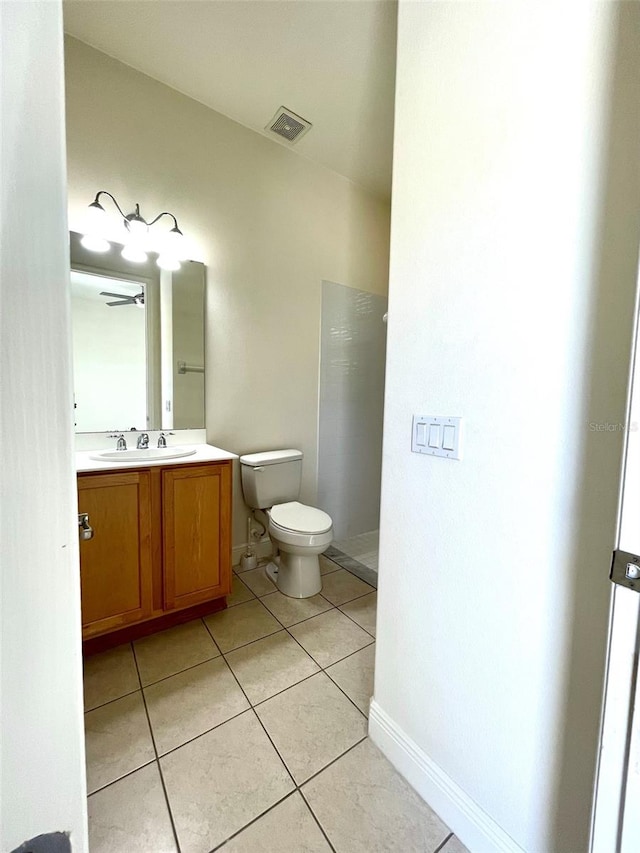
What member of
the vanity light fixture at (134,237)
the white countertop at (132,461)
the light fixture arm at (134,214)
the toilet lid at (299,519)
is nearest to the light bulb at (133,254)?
the vanity light fixture at (134,237)

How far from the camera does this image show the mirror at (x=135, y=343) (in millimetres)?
1774

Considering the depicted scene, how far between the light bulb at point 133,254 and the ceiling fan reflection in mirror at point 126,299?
16 cm

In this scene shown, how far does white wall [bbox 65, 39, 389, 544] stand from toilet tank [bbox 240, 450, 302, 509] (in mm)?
146

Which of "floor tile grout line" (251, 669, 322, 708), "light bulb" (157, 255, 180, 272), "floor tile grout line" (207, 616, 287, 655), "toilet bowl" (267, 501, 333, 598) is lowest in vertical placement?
"floor tile grout line" (251, 669, 322, 708)

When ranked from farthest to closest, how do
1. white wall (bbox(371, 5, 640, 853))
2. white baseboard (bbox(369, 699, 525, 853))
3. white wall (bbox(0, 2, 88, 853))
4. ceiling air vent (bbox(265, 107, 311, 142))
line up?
1. ceiling air vent (bbox(265, 107, 311, 142))
2. white baseboard (bbox(369, 699, 525, 853))
3. white wall (bbox(371, 5, 640, 853))
4. white wall (bbox(0, 2, 88, 853))

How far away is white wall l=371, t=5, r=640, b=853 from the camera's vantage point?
689mm

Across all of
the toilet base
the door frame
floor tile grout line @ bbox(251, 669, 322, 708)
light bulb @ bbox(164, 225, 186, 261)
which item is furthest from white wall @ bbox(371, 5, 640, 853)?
light bulb @ bbox(164, 225, 186, 261)

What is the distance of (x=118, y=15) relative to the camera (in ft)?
4.98

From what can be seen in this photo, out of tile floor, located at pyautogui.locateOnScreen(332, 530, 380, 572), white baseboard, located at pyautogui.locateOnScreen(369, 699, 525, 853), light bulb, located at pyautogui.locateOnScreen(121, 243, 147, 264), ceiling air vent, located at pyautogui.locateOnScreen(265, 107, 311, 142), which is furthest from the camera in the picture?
tile floor, located at pyautogui.locateOnScreen(332, 530, 380, 572)

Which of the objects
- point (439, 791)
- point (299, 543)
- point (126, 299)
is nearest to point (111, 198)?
point (126, 299)

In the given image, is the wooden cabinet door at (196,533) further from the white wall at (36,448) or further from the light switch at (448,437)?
the white wall at (36,448)

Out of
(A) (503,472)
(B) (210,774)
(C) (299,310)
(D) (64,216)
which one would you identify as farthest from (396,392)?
(C) (299,310)

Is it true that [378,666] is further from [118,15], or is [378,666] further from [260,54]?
[118,15]

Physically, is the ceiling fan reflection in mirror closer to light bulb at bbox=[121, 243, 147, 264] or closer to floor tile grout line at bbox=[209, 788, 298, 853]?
light bulb at bbox=[121, 243, 147, 264]
